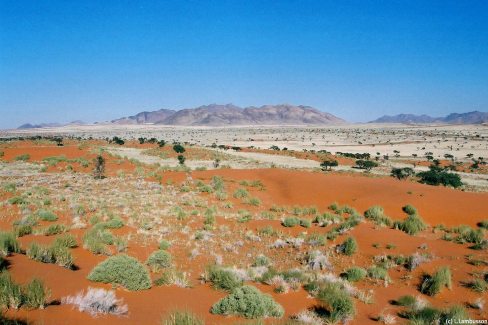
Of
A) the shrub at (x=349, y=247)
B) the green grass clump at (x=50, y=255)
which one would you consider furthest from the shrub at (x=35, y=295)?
the shrub at (x=349, y=247)

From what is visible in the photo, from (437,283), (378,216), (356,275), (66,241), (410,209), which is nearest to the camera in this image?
(437,283)

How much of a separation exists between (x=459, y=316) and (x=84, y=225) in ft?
45.2

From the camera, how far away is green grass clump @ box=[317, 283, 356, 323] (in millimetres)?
7445

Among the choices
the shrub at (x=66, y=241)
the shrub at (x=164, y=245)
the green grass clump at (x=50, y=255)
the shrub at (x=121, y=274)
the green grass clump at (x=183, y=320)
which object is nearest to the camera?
the green grass clump at (x=183, y=320)

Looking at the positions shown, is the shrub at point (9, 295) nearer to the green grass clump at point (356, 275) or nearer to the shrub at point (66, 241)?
the shrub at point (66, 241)

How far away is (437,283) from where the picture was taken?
31.0 feet

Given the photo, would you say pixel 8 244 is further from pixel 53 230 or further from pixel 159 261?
pixel 53 230

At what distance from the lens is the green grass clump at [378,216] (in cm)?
1801

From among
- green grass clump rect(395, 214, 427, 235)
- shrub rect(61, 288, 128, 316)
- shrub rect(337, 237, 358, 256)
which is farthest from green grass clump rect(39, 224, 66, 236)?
green grass clump rect(395, 214, 427, 235)

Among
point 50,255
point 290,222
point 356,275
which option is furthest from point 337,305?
point 290,222

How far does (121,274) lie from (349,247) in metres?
8.01

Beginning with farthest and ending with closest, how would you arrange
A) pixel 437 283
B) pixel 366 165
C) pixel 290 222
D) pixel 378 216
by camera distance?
pixel 366 165
pixel 378 216
pixel 290 222
pixel 437 283

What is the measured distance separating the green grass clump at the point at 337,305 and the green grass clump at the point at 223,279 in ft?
7.24

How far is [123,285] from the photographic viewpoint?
8.41 m
